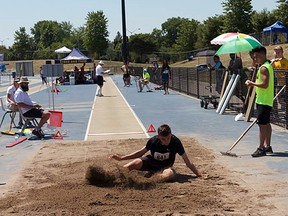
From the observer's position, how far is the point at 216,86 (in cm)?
2006

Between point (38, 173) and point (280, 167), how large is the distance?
13.0ft

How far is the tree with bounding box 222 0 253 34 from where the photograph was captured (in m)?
94.5

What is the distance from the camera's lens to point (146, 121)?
16.3 meters

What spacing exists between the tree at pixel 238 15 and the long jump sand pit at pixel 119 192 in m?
87.2

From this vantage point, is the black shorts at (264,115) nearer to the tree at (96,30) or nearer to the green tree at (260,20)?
the green tree at (260,20)

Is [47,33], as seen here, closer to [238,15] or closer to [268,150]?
[238,15]

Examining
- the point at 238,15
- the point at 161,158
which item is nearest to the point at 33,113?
the point at 161,158

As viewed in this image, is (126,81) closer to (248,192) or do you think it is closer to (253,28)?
(248,192)

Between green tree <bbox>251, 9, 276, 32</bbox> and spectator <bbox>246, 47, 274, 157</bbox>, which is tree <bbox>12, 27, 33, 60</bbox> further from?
spectator <bbox>246, 47, 274, 157</bbox>

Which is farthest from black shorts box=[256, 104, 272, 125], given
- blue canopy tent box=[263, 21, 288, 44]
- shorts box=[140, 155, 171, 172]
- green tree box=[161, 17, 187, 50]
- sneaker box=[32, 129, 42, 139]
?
green tree box=[161, 17, 187, 50]

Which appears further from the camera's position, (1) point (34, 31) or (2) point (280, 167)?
(1) point (34, 31)

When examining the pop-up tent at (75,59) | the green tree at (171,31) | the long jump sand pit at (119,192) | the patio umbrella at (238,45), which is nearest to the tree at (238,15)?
the pop-up tent at (75,59)

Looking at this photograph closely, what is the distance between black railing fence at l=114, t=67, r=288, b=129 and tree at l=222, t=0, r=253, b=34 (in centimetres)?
5993

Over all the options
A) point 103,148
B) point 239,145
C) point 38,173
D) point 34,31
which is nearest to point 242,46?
point 239,145
